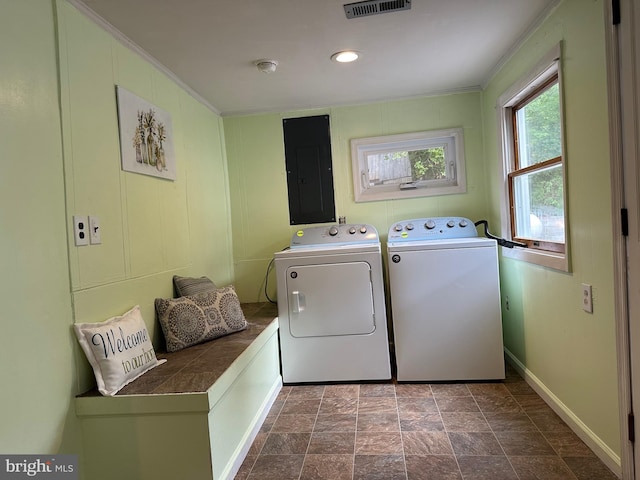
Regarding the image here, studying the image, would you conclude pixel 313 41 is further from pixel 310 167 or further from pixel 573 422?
pixel 573 422

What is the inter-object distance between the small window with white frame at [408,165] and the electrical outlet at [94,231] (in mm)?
1972

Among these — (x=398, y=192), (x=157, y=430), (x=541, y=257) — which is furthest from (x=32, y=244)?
(x=398, y=192)

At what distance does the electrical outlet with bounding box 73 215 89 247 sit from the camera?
5.01 ft

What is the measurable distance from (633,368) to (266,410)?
5.94 feet

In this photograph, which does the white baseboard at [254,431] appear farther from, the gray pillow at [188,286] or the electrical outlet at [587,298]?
the electrical outlet at [587,298]

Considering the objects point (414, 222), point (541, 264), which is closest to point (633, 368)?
point (541, 264)

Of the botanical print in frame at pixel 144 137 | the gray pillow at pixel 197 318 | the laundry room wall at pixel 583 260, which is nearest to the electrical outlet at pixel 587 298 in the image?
the laundry room wall at pixel 583 260

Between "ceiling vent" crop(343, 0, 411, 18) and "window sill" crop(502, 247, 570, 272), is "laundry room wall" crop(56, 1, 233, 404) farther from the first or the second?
"window sill" crop(502, 247, 570, 272)

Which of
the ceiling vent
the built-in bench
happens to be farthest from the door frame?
the built-in bench

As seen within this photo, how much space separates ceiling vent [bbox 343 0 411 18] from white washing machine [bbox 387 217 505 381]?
1376mm

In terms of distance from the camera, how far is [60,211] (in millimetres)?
1463

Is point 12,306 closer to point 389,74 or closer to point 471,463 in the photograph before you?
point 471,463

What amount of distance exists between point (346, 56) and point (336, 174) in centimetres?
108

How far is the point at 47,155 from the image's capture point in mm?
1416
